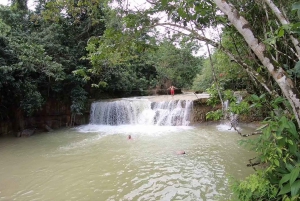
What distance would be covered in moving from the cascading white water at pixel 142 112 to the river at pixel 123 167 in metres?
2.13

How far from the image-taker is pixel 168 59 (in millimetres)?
19953

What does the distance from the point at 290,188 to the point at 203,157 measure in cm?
446

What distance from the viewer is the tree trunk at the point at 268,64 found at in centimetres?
149

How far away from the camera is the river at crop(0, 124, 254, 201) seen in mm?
4203

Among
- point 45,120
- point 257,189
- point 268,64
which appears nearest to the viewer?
point 268,64

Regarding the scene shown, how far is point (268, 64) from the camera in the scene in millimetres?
1568

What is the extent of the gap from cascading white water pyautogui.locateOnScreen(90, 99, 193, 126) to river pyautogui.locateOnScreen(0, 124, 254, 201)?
6.98 feet

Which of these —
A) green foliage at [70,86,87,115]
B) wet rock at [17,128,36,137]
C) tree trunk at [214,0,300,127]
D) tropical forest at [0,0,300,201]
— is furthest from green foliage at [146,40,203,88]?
tree trunk at [214,0,300,127]

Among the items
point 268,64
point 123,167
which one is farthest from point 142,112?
point 268,64

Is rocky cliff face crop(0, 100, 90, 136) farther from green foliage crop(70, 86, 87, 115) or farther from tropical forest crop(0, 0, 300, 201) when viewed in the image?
green foliage crop(70, 86, 87, 115)

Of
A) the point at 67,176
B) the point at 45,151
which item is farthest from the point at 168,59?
the point at 67,176

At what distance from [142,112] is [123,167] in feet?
21.3

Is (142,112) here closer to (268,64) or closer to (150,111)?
(150,111)

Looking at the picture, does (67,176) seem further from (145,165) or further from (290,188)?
(290,188)
